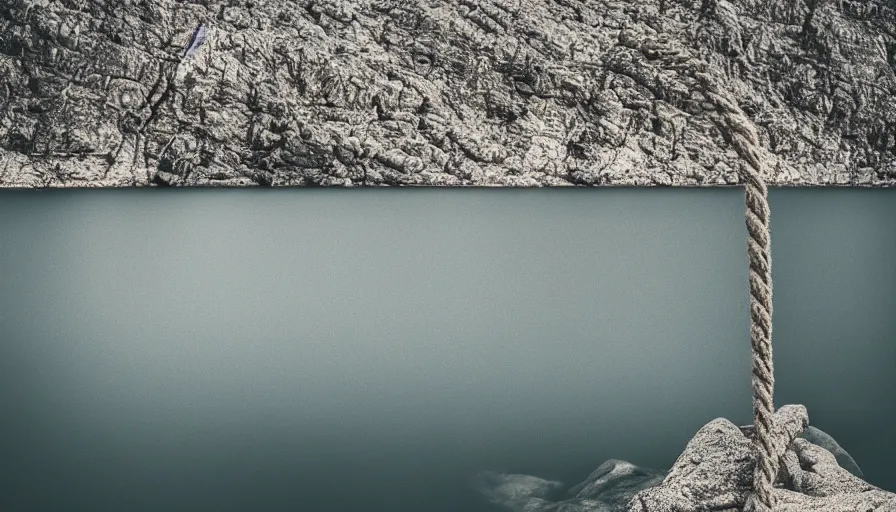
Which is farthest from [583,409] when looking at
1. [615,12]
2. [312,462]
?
[615,12]

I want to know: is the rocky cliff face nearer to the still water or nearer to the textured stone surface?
the still water

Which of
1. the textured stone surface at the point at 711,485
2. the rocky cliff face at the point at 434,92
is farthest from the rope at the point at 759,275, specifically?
the rocky cliff face at the point at 434,92

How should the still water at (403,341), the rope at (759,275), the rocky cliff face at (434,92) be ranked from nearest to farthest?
1. the rope at (759,275)
2. the still water at (403,341)
3. the rocky cliff face at (434,92)

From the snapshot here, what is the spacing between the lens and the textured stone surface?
1.25 feet

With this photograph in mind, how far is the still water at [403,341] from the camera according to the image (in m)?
0.48

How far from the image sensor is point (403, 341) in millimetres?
713

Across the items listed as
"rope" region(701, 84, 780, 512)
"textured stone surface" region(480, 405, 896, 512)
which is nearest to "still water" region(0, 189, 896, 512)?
"textured stone surface" region(480, 405, 896, 512)

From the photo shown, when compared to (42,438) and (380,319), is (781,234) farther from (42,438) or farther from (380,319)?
(42,438)

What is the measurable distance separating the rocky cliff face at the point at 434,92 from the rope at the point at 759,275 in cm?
92

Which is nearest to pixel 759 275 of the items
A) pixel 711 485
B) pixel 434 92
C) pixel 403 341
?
pixel 711 485

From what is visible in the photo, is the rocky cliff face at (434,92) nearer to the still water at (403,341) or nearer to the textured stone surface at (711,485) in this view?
the still water at (403,341)

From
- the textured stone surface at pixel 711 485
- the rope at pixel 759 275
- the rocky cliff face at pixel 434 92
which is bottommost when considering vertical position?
the textured stone surface at pixel 711 485

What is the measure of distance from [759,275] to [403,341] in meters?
0.45

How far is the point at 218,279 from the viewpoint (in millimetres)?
843
